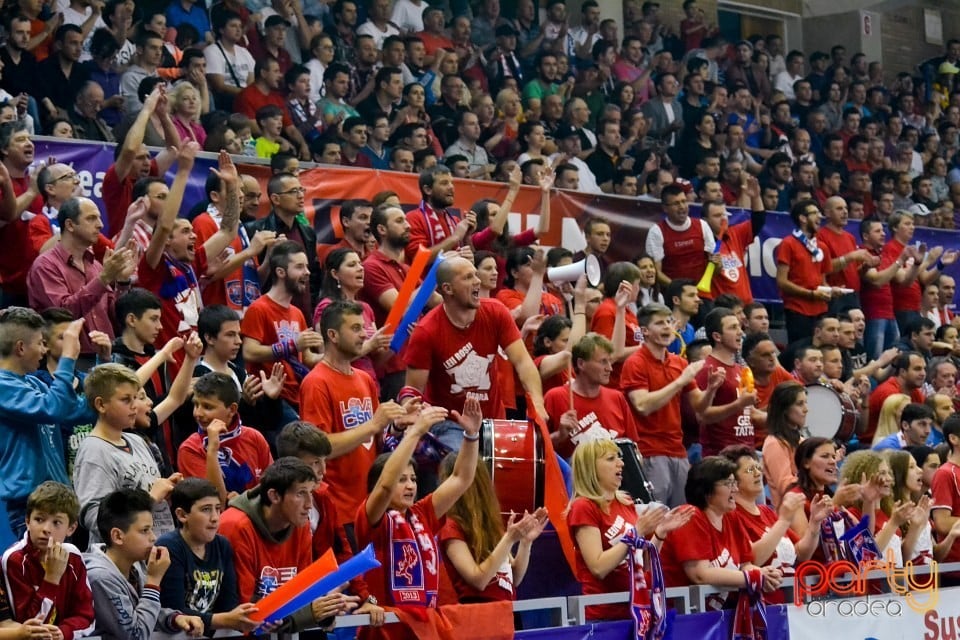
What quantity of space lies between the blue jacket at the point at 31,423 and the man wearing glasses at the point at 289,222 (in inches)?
138

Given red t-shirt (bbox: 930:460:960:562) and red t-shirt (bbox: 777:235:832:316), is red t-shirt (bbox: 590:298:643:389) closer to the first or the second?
red t-shirt (bbox: 930:460:960:562)

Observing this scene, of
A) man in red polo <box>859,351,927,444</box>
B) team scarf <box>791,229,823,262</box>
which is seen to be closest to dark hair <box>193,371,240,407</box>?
man in red polo <box>859,351,927,444</box>

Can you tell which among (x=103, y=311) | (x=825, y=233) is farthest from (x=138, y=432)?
(x=825, y=233)

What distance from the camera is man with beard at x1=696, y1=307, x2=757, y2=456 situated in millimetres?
10336

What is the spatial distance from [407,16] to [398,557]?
34.3 feet

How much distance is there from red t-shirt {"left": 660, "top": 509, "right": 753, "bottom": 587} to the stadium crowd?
2 cm

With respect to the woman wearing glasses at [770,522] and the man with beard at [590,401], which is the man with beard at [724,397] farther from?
the woman wearing glasses at [770,522]

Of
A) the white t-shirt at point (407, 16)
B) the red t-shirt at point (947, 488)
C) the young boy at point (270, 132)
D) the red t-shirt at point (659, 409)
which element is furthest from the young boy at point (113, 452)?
the white t-shirt at point (407, 16)

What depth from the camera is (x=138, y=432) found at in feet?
23.2

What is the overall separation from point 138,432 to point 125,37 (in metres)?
6.42

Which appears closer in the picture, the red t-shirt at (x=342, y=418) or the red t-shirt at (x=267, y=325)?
the red t-shirt at (x=342, y=418)

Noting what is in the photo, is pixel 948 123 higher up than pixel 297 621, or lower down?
higher up

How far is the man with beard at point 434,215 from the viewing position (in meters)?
11.1

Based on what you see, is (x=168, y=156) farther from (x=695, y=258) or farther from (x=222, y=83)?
(x=695, y=258)
